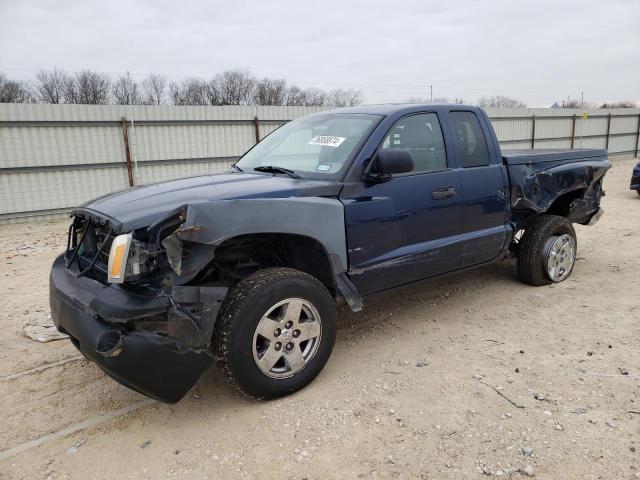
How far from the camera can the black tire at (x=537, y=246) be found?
507 centimetres

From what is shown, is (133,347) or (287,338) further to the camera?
(287,338)

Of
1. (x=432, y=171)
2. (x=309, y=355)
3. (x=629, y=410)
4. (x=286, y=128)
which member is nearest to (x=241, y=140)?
(x=286, y=128)

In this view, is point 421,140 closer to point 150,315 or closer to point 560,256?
point 560,256

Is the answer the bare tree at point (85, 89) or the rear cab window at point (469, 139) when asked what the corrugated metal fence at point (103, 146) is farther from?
the bare tree at point (85, 89)

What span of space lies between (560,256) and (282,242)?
344 centimetres

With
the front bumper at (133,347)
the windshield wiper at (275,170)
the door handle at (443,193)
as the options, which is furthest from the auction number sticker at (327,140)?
the front bumper at (133,347)

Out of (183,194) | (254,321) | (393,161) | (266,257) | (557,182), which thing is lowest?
(254,321)

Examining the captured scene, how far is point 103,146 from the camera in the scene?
11266 mm

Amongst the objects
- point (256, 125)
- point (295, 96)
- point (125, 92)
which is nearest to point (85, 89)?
point (125, 92)

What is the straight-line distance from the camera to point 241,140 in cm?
1322

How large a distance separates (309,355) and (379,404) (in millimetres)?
536

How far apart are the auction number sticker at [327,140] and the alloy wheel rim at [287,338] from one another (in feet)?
4.26

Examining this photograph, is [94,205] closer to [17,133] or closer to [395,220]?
[395,220]

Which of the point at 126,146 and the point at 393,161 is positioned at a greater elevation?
the point at 126,146
